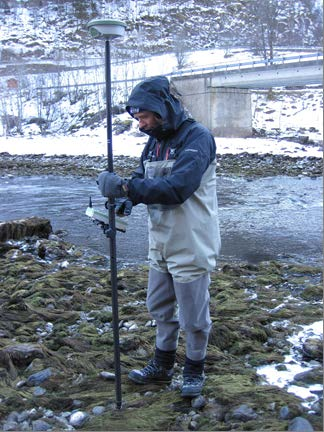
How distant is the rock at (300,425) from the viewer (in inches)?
120

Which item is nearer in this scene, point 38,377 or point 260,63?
point 38,377

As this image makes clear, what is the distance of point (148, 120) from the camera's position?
336cm

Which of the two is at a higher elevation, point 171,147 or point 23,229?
point 171,147

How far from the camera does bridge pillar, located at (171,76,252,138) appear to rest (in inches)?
1534

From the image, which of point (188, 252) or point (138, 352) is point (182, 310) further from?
point (138, 352)

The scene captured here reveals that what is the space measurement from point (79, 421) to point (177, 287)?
1.06 meters

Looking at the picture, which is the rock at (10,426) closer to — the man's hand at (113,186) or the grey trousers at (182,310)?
the grey trousers at (182,310)

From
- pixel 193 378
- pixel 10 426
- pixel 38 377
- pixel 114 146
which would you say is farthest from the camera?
pixel 114 146

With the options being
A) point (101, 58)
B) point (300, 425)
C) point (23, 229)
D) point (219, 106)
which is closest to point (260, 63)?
point (219, 106)

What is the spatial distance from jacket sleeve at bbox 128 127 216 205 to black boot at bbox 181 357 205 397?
1180 millimetres

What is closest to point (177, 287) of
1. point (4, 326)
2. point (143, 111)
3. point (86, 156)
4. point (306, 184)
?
point (143, 111)

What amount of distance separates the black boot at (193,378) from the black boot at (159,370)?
0.63ft

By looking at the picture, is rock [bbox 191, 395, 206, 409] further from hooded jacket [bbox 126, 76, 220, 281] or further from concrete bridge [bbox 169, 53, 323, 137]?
concrete bridge [bbox 169, 53, 323, 137]

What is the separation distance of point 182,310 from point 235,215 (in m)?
11.1
